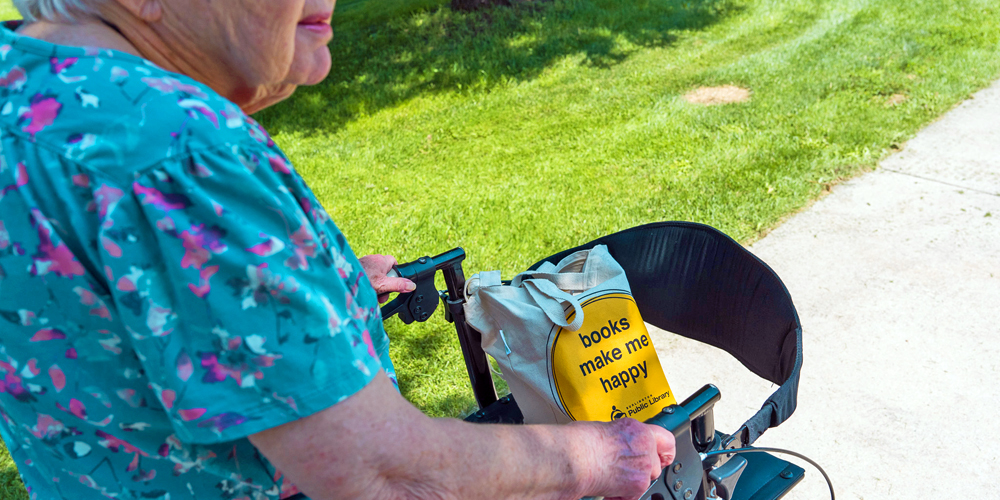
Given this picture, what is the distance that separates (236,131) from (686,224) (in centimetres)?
130

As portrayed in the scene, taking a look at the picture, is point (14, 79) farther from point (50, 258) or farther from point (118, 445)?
point (118, 445)

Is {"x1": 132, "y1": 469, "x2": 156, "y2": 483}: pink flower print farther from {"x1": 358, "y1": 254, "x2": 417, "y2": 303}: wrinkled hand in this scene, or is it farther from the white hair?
{"x1": 358, "y1": 254, "x2": 417, "y2": 303}: wrinkled hand

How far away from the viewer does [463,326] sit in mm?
2021

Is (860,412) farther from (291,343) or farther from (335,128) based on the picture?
(335,128)

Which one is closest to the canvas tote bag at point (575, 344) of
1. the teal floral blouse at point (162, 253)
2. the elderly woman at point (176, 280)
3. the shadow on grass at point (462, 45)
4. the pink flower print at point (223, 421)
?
the elderly woman at point (176, 280)

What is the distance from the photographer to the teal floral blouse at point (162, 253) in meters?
0.72

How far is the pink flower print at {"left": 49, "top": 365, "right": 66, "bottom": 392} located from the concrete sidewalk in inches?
86.5

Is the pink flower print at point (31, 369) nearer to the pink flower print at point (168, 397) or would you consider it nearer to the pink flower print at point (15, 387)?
the pink flower print at point (15, 387)

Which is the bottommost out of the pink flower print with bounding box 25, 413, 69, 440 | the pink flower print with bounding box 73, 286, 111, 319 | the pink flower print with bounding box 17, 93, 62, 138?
the pink flower print with bounding box 25, 413, 69, 440

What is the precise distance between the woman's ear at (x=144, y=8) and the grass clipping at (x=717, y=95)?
17.3 feet

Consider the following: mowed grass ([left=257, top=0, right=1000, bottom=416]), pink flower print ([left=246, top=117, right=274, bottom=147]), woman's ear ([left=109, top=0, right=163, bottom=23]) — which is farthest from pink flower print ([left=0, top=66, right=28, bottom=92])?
mowed grass ([left=257, top=0, right=1000, bottom=416])

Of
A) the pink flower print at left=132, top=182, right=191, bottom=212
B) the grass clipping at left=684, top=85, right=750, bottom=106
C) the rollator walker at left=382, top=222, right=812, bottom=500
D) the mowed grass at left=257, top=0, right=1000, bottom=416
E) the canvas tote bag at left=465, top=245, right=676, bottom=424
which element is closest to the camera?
the pink flower print at left=132, top=182, right=191, bottom=212

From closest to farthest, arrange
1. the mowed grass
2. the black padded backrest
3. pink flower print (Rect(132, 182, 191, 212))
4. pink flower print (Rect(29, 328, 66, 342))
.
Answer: pink flower print (Rect(132, 182, 191, 212)) < pink flower print (Rect(29, 328, 66, 342)) < the black padded backrest < the mowed grass

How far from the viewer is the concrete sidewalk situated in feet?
7.98
